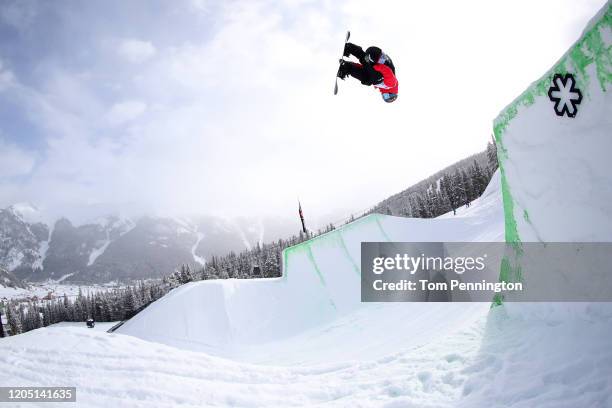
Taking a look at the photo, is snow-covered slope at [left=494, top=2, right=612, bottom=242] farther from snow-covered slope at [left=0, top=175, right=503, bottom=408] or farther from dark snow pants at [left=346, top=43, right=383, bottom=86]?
dark snow pants at [left=346, top=43, right=383, bottom=86]

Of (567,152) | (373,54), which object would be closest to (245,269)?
(373,54)

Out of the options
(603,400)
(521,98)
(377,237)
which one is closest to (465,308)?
(521,98)

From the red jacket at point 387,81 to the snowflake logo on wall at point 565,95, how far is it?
10.2ft

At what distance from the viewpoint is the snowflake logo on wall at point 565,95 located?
4.08m

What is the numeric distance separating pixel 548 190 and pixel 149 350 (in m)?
6.61

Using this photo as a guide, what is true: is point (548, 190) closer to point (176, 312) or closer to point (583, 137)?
point (583, 137)

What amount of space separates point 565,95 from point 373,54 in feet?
11.2

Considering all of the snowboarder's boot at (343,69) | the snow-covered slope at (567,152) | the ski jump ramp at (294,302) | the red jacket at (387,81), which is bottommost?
the ski jump ramp at (294,302)

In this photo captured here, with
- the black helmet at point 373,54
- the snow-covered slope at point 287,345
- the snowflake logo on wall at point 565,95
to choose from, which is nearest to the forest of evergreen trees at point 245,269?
the snow-covered slope at point 287,345

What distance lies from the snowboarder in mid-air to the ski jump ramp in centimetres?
887

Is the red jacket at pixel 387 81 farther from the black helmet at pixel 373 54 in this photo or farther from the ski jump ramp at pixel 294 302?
the ski jump ramp at pixel 294 302

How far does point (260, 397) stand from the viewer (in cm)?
494

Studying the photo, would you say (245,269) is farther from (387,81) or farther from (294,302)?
(387,81)

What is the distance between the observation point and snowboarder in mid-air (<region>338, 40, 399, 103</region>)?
677 cm
